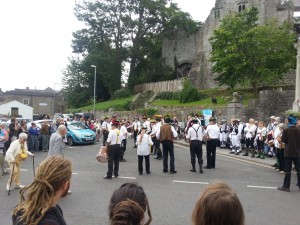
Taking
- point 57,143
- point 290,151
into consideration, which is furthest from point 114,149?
point 290,151

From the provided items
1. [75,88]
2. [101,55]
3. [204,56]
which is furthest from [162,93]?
[75,88]

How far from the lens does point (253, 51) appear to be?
31641 mm

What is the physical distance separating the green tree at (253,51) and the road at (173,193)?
A: 61.6 ft

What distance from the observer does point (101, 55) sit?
5309 centimetres

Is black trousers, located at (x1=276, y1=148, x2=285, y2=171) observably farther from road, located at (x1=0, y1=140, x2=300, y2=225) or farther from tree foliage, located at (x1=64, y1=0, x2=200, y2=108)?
tree foliage, located at (x1=64, y1=0, x2=200, y2=108)

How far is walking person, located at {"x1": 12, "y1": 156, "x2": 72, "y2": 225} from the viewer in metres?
2.68

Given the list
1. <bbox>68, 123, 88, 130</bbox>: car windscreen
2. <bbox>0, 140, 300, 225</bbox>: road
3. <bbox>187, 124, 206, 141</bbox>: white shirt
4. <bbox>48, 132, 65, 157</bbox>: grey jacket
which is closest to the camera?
<bbox>0, 140, 300, 225</bbox>: road

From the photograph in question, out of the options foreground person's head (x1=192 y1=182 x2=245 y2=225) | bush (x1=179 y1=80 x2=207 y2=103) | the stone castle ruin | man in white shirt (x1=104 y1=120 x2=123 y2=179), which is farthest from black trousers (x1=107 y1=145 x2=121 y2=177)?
the stone castle ruin

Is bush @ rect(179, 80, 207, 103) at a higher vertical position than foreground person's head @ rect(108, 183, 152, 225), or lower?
higher

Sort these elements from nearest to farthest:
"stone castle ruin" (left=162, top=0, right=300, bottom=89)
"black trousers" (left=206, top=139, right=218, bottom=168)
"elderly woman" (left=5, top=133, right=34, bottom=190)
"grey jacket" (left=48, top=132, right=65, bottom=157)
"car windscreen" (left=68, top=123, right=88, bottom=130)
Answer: "elderly woman" (left=5, top=133, right=34, bottom=190) → "grey jacket" (left=48, top=132, right=65, bottom=157) → "black trousers" (left=206, top=139, right=218, bottom=168) → "car windscreen" (left=68, top=123, right=88, bottom=130) → "stone castle ruin" (left=162, top=0, right=300, bottom=89)

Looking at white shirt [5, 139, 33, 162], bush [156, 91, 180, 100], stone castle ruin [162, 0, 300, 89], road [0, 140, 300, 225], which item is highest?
stone castle ruin [162, 0, 300, 89]

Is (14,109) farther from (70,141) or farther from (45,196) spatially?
(45,196)

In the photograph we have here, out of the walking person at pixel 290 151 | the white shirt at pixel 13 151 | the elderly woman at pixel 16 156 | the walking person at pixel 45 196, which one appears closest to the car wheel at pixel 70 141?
the elderly woman at pixel 16 156

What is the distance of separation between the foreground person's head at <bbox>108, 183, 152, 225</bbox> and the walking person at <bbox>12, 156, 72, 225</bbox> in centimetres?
47
